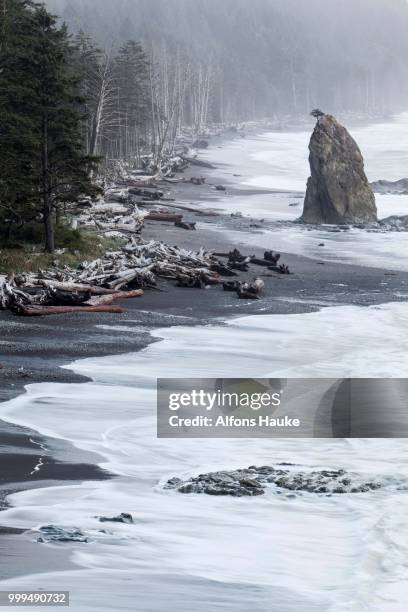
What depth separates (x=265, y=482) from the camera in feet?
29.6

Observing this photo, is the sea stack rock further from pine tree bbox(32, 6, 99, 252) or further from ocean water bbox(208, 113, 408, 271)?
pine tree bbox(32, 6, 99, 252)

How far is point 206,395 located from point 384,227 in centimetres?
3017

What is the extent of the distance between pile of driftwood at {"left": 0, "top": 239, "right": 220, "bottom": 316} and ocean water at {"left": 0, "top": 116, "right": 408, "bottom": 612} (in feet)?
18.2

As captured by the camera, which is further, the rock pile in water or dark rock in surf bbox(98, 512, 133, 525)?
the rock pile in water

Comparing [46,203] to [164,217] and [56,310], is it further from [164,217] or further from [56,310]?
[164,217]

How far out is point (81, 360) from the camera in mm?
14750

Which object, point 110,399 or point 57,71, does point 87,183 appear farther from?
point 110,399

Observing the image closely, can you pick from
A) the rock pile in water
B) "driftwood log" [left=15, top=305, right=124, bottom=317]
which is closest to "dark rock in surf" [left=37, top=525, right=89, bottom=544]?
the rock pile in water

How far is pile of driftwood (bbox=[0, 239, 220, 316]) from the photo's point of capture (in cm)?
1914

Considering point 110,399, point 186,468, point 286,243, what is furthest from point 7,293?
point 286,243

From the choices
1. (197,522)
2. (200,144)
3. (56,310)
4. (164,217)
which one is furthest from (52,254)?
(200,144)

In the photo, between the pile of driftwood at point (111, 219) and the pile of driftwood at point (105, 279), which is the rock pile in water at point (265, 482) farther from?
the pile of driftwood at point (111, 219)

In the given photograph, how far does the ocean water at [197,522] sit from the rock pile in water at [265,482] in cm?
14

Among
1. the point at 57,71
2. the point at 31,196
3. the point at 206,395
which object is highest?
the point at 57,71
